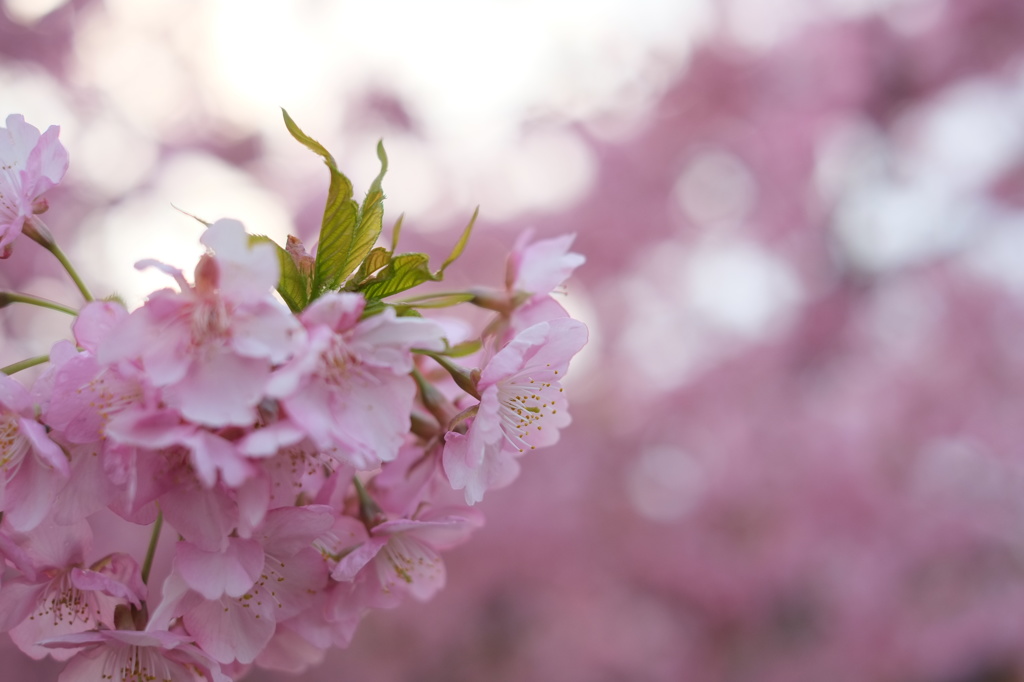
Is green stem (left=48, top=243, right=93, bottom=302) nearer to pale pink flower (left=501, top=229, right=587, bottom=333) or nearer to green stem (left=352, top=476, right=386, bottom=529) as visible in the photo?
green stem (left=352, top=476, right=386, bottom=529)

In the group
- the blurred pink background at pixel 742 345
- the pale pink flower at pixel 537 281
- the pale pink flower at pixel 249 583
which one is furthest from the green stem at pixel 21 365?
the blurred pink background at pixel 742 345

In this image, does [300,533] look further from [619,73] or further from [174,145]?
[619,73]

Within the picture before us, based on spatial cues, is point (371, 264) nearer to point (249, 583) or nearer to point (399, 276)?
point (399, 276)

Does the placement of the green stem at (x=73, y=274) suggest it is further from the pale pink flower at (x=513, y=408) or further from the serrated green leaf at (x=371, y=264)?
the pale pink flower at (x=513, y=408)

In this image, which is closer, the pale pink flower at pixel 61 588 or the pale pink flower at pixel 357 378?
the pale pink flower at pixel 357 378

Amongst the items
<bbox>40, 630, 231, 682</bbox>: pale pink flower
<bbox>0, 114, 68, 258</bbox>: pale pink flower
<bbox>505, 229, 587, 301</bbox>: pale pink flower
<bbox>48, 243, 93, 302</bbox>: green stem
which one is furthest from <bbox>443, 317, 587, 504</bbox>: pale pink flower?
<bbox>0, 114, 68, 258</bbox>: pale pink flower

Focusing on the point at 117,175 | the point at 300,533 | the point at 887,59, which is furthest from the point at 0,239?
the point at 887,59
